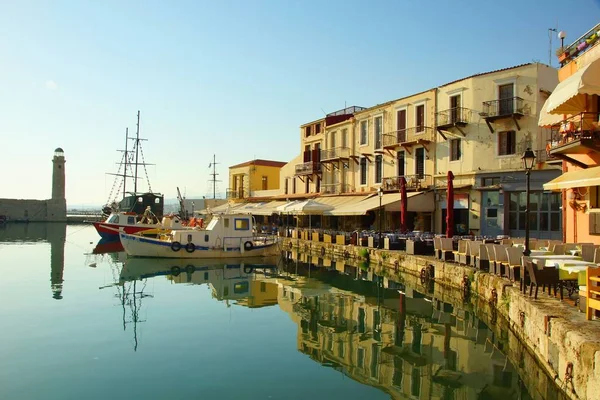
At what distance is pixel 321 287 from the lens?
55.4ft

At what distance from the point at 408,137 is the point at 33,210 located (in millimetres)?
66207

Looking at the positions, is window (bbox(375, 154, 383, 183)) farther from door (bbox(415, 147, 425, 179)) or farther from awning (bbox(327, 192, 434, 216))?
awning (bbox(327, 192, 434, 216))

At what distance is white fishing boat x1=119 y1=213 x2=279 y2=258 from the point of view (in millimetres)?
24391

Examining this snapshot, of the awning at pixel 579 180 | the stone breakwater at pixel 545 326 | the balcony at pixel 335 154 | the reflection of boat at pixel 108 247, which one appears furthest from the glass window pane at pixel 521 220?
the reflection of boat at pixel 108 247

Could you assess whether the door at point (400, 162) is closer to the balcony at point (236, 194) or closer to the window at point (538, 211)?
the window at point (538, 211)

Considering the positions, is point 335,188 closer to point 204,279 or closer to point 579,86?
point 204,279

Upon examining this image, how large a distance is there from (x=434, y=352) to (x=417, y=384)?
1.79 m

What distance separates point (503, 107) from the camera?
21891 mm

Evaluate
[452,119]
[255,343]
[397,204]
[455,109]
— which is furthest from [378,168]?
[255,343]

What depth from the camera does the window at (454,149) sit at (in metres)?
24.2

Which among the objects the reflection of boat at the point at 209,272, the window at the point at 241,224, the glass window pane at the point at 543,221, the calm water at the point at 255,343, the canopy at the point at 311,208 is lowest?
the calm water at the point at 255,343

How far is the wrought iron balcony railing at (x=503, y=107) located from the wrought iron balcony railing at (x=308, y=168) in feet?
51.6

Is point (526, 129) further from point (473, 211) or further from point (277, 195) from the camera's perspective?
point (277, 195)

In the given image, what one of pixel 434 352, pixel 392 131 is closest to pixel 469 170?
pixel 392 131
